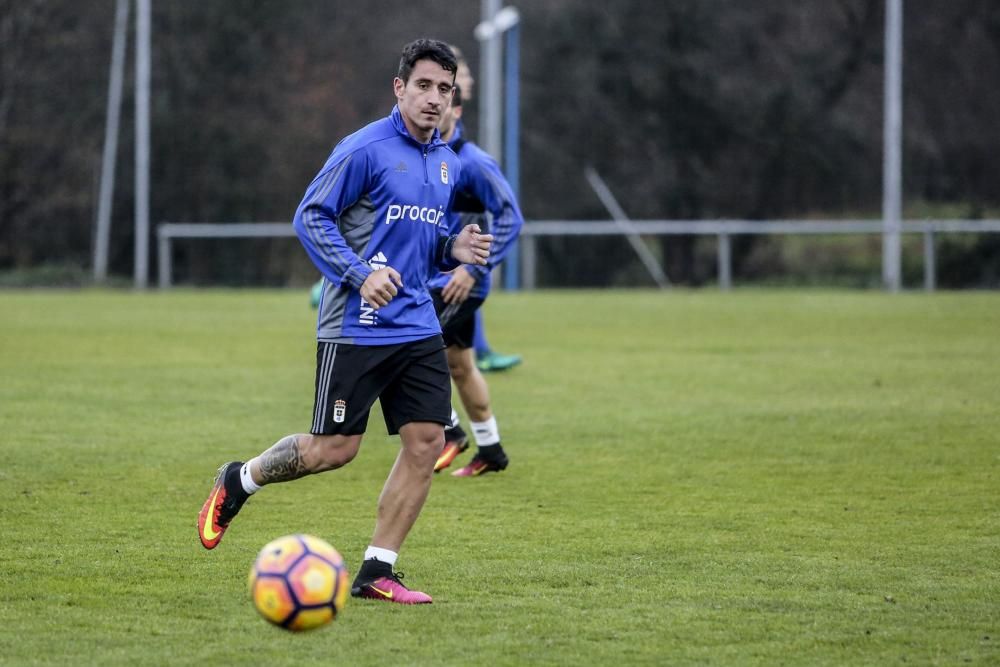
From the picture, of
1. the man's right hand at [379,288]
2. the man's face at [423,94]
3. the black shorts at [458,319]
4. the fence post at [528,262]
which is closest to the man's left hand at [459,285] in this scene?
the black shorts at [458,319]

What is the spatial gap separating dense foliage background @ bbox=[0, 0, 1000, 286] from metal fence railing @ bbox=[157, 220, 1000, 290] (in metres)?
0.44

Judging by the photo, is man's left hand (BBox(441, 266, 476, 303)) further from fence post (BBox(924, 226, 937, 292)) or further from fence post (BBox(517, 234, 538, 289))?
fence post (BBox(517, 234, 538, 289))

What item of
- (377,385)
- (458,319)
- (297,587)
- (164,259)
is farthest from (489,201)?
(164,259)

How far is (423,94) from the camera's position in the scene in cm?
575

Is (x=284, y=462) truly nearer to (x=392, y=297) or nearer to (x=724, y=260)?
(x=392, y=297)

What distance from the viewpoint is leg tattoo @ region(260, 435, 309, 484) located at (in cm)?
592

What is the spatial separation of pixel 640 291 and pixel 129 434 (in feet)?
67.5

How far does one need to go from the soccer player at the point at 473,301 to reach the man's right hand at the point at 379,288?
2970mm

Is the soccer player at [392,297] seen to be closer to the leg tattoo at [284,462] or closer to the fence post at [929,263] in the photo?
the leg tattoo at [284,462]

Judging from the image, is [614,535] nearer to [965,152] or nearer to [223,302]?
[223,302]

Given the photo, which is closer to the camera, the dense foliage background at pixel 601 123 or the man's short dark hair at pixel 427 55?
the man's short dark hair at pixel 427 55

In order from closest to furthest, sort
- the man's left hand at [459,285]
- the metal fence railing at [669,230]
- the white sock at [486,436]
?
the man's left hand at [459,285] → the white sock at [486,436] → the metal fence railing at [669,230]

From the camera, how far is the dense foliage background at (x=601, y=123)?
33.8 meters

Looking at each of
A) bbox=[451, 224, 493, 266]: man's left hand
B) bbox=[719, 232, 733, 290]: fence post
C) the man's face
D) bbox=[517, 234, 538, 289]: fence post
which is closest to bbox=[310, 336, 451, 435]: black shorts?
bbox=[451, 224, 493, 266]: man's left hand
